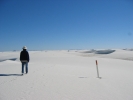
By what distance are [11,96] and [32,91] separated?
818 millimetres

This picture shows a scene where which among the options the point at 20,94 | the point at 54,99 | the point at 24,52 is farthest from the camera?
the point at 24,52

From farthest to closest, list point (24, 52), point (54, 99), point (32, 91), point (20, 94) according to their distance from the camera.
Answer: point (24, 52)
point (32, 91)
point (20, 94)
point (54, 99)

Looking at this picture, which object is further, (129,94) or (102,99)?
(129,94)

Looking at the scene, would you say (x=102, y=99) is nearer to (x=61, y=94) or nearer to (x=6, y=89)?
(x=61, y=94)

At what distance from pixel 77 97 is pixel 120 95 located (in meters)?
1.81

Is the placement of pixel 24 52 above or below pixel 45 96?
above

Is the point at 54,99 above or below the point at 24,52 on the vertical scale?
below

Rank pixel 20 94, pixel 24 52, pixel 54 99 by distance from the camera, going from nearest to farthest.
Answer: pixel 54 99 < pixel 20 94 < pixel 24 52

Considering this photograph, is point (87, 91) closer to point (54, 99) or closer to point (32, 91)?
point (54, 99)

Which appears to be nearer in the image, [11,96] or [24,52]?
[11,96]

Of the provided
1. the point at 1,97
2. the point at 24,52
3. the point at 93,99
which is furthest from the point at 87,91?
the point at 24,52

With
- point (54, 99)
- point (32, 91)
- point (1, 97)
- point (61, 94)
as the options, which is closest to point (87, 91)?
point (61, 94)

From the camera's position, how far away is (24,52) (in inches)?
382

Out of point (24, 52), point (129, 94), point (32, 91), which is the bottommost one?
point (129, 94)
